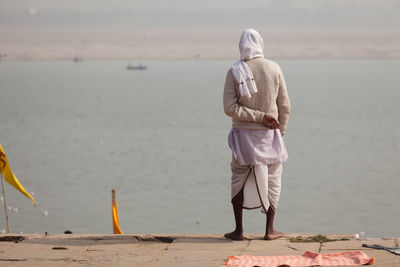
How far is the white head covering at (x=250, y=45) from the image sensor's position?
7.11 meters

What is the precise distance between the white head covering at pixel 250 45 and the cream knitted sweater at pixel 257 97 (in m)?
0.05

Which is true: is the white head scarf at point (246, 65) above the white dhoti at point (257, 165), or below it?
above

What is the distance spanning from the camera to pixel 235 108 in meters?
7.11

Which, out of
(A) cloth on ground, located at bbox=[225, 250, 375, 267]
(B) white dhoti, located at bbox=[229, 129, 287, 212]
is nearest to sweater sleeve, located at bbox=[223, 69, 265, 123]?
(B) white dhoti, located at bbox=[229, 129, 287, 212]

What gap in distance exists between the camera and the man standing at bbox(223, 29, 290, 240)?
7.09 metres

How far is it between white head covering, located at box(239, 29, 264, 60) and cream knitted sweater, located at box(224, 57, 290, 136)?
0.05m

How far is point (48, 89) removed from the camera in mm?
78750

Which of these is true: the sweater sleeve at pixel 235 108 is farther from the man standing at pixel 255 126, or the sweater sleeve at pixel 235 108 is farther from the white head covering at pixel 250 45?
the white head covering at pixel 250 45

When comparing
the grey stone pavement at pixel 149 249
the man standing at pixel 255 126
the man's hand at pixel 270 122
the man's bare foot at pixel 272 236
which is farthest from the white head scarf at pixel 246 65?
the grey stone pavement at pixel 149 249

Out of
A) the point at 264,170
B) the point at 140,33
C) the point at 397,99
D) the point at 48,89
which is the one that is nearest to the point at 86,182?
the point at 264,170

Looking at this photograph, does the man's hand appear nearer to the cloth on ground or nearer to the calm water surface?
Answer: the cloth on ground

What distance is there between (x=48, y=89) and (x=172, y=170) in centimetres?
5413

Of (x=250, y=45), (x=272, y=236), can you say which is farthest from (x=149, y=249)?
(x=250, y=45)

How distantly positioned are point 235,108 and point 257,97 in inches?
8.2
